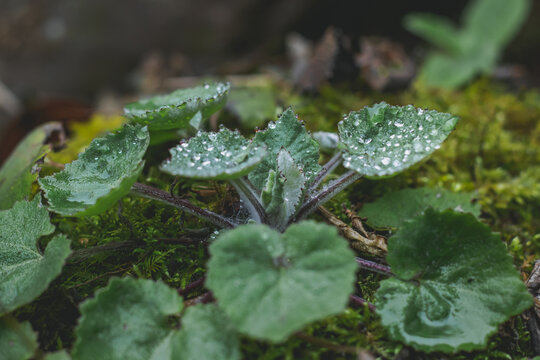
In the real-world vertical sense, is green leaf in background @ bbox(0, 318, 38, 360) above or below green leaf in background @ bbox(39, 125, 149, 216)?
below

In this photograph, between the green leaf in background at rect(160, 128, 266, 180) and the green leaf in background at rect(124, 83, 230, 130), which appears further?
the green leaf in background at rect(124, 83, 230, 130)

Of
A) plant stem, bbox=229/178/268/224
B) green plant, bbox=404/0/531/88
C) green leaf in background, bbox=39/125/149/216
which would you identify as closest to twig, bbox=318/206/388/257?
plant stem, bbox=229/178/268/224

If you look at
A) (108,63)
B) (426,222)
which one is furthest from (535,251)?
(108,63)

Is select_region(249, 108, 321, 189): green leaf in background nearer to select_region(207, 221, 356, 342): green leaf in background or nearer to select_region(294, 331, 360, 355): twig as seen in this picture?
select_region(207, 221, 356, 342): green leaf in background

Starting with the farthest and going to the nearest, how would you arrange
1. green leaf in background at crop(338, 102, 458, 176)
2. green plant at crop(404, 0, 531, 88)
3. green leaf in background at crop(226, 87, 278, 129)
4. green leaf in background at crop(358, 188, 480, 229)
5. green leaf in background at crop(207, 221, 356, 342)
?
green plant at crop(404, 0, 531, 88), green leaf in background at crop(226, 87, 278, 129), green leaf in background at crop(358, 188, 480, 229), green leaf in background at crop(338, 102, 458, 176), green leaf in background at crop(207, 221, 356, 342)

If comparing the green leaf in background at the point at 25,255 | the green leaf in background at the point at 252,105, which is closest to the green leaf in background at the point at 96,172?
the green leaf in background at the point at 25,255

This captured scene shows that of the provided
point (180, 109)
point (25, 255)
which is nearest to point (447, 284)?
point (180, 109)
